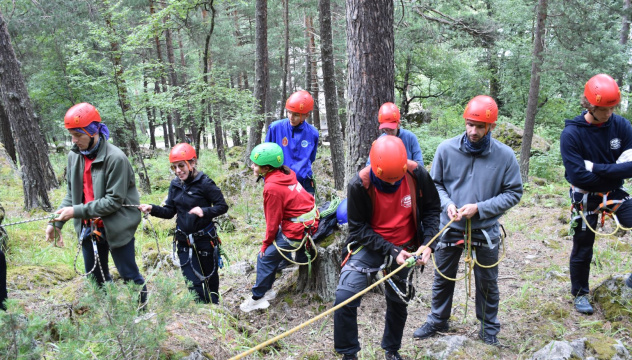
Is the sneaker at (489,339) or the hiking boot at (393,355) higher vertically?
the hiking boot at (393,355)

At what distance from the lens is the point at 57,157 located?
67.6 feet

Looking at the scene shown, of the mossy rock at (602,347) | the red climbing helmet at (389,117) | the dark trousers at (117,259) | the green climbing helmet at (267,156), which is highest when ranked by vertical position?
the red climbing helmet at (389,117)

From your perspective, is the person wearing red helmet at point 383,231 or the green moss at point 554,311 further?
the green moss at point 554,311

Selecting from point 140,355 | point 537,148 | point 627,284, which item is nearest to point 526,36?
point 537,148

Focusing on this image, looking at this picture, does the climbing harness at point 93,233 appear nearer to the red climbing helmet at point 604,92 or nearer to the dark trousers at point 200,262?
the dark trousers at point 200,262

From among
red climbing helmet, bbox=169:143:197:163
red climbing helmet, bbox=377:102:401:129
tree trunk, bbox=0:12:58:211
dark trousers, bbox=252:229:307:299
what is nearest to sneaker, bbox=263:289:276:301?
dark trousers, bbox=252:229:307:299

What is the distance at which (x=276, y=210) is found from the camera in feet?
13.2

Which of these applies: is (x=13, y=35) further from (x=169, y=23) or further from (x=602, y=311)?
(x=602, y=311)

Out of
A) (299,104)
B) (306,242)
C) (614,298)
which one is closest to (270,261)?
(306,242)

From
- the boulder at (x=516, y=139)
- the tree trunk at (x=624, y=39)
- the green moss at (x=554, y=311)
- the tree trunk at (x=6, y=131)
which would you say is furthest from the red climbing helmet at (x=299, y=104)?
the tree trunk at (x=624, y=39)

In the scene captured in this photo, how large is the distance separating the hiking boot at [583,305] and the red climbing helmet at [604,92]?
2076 millimetres

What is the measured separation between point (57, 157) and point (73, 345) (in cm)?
2240

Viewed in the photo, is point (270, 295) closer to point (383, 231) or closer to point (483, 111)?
point (383, 231)

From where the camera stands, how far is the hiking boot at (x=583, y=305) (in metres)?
4.04
